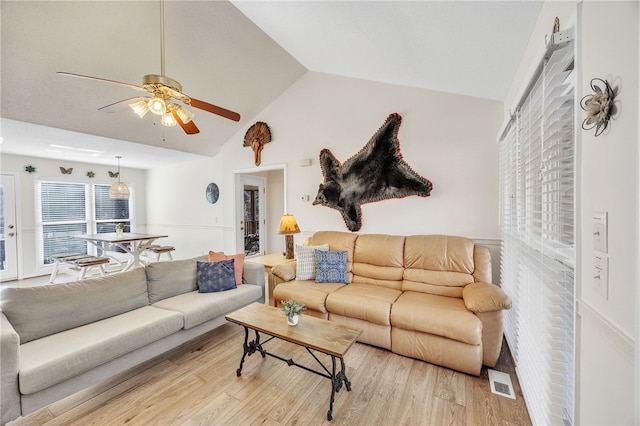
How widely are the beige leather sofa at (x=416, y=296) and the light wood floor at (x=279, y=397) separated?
191 millimetres

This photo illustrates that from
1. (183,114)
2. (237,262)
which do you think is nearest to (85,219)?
(237,262)

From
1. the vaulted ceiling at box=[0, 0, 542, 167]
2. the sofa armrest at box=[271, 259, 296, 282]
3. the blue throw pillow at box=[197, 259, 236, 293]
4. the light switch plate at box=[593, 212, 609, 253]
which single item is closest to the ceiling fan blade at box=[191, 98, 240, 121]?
the vaulted ceiling at box=[0, 0, 542, 167]

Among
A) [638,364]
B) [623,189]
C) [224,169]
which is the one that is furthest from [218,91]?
[638,364]

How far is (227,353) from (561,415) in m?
2.31

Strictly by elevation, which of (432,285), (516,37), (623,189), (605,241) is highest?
(516,37)

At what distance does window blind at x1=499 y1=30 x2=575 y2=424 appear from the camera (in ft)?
3.87

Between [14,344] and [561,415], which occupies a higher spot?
[14,344]

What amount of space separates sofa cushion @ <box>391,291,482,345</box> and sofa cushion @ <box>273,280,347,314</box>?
70cm

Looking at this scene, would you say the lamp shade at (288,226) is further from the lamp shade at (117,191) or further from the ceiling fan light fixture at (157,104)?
the lamp shade at (117,191)

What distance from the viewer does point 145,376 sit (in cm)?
205

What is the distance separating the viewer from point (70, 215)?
18.4ft

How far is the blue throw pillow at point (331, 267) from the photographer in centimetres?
298

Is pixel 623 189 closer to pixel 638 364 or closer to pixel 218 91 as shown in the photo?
pixel 638 364

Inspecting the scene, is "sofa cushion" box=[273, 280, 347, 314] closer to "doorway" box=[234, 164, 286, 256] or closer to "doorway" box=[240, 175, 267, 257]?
"doorway" box=[234, 164, 286, 256]
